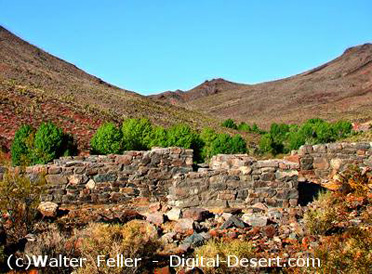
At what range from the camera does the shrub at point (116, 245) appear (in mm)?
5145

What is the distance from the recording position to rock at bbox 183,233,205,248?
20.9ft

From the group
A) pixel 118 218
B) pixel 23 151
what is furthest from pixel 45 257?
pixel 23 151

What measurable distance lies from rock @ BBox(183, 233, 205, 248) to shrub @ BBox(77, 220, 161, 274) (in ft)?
Answer: 1.79

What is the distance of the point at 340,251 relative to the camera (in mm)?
5074

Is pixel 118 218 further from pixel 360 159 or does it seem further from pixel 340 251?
pixel 360 159

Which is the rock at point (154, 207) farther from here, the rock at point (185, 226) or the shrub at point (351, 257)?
the shrub at point (351, 257)

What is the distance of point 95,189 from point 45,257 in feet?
15.3

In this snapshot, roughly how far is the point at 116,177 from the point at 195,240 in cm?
429

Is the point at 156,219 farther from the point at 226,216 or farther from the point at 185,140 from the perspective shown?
the point at 185,140

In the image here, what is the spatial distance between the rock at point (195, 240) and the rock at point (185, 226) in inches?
18.0

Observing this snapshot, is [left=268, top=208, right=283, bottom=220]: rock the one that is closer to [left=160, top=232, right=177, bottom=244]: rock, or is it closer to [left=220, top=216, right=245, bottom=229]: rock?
[left=220, top=216, right=245, bottom=229]: rock

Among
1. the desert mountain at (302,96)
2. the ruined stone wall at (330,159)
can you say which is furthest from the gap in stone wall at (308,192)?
the desert mountain at (302,96)

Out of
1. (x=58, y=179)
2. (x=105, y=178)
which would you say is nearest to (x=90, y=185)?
(x=105, y=178)

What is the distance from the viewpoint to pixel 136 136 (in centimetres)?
2716
